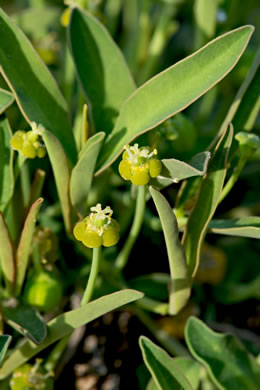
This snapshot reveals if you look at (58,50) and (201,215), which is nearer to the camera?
(201,215)

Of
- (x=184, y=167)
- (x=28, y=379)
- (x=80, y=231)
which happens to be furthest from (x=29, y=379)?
(x=184, y=167)

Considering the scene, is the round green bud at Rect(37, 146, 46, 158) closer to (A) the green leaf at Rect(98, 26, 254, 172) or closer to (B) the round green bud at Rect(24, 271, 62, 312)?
(A) the green leaf at Rect(98, 26, 254, 172)

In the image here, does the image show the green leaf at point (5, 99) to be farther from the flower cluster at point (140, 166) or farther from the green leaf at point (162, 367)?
the green leaf at point (162, 367)

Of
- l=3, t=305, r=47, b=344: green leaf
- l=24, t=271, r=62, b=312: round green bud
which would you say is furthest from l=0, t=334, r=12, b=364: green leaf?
l=24, t=271, r=62, b=312: round green bud

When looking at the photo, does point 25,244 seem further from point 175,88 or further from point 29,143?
point 175,88

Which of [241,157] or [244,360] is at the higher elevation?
[241,157]

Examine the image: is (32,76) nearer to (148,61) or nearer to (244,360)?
(148,61)

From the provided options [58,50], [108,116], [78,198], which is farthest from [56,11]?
[78,198]

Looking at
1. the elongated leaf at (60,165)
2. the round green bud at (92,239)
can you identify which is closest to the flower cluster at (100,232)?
the round green bud at (92,239)
